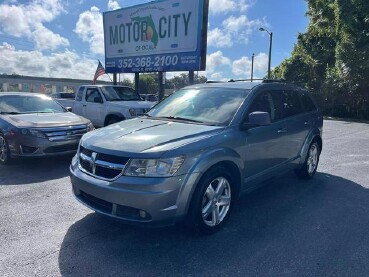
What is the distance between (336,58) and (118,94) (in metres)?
15.7

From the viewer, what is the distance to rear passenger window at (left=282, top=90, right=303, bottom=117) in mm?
5168

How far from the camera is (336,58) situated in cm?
2038

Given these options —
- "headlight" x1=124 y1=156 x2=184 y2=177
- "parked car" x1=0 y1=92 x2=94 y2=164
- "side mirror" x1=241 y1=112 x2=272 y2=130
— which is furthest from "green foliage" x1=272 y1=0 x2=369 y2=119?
"headlight" x1=124 y1=156 x2=184 y2=177

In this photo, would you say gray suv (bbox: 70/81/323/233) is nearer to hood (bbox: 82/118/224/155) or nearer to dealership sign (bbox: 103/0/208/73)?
hood (bbox: 82/118/224/155)

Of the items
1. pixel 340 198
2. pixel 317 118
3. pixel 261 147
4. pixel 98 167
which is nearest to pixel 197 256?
pixel 98 167

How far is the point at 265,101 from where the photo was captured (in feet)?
15.4

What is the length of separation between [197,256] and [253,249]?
0.62 metres

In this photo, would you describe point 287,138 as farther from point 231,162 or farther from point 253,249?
point 253,249

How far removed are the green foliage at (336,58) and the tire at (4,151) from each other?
1871 centimetres

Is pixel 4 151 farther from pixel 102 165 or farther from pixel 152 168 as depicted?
pixel 152 168

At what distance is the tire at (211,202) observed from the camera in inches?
135

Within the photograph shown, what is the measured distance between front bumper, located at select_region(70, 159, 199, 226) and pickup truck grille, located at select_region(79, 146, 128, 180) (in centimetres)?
8

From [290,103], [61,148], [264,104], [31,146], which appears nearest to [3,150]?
[31,146]

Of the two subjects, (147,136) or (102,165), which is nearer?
(102,165)
